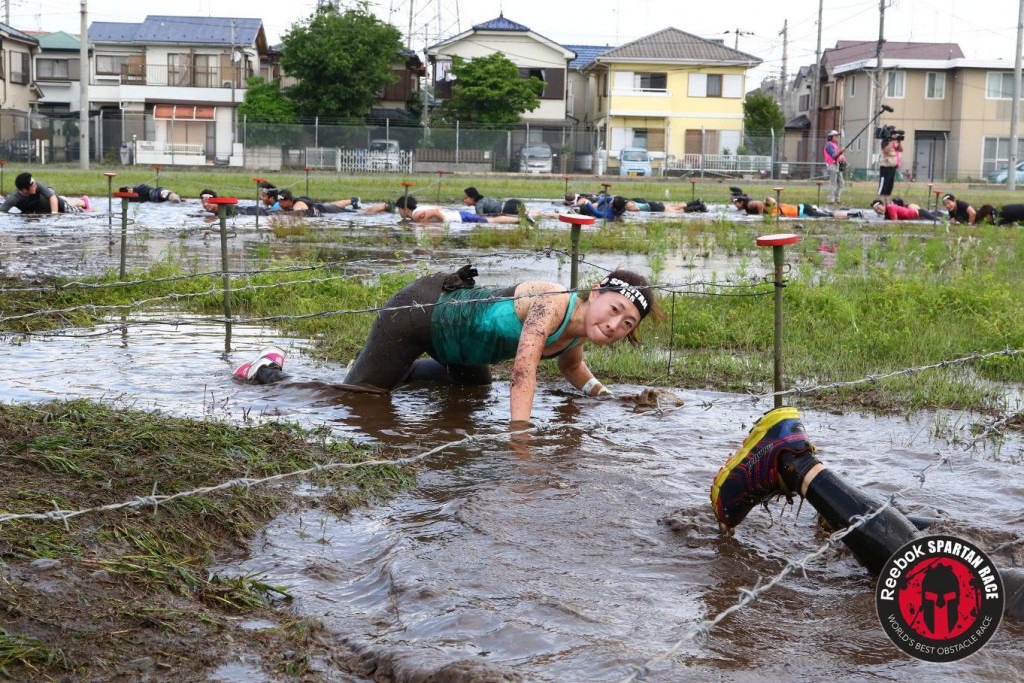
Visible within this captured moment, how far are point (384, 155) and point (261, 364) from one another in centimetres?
4096

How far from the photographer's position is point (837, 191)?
30.8 meters

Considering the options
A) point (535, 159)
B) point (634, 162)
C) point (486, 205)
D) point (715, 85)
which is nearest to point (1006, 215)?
point (486, 205)

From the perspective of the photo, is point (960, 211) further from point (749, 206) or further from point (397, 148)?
point (397, 148)

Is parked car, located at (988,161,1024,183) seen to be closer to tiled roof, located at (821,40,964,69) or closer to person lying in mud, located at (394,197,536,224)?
tiled roof, located at (821,40,964,69)

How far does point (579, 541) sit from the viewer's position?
462cm

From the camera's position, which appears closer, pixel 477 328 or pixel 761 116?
pixel 477 328

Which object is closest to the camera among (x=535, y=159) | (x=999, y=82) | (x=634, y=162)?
(x=535, y=159)

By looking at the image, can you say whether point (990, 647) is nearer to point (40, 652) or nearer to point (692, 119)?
point (40, 652)

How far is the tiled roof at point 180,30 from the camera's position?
57156 millimetres

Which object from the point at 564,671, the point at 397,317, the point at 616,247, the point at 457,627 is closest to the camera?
the point at 564,671

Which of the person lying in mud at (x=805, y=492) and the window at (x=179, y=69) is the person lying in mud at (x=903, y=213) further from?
the window at (x=179, y=69)

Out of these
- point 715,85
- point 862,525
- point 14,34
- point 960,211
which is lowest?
point 862,525

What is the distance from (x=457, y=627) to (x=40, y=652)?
4.26 ft

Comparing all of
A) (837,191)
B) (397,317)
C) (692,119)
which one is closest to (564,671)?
(397,317)
